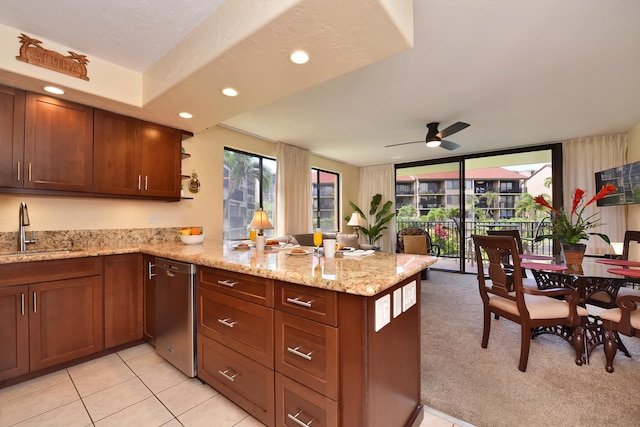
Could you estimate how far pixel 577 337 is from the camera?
2139 millimetres

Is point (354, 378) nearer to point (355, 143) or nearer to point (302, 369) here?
point (302, 369)

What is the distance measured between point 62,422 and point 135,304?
3.32 ft

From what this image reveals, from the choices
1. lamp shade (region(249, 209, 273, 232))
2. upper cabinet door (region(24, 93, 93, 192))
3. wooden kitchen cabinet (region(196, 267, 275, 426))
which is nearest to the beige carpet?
wooden kitchen cabinet (region(196, 267, 275, 426))

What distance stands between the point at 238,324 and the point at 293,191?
137 inches

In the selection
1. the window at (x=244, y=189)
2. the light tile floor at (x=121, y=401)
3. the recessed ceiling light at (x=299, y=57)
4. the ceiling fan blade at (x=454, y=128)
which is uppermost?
the ceiling fan blade at (x=454, y=128)

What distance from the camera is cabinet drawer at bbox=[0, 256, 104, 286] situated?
1869mm

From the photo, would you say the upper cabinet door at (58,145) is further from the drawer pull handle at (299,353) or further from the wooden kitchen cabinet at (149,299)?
the drawer pull handle at (299,353)

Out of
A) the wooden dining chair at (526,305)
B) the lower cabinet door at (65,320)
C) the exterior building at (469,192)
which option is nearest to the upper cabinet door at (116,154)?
the lower cabinet door at (65,320)

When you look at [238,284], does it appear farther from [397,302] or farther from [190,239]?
[190,239]

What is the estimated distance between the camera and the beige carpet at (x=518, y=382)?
1.58m

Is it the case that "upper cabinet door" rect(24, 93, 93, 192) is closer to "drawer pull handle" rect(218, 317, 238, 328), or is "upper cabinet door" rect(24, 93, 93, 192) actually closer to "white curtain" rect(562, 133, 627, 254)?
"drawer pull handle" rect(218, 317, 238, 328)

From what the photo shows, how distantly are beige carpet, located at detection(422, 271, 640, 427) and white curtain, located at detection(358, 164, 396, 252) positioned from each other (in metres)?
3.86

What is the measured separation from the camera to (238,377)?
5.13 ft

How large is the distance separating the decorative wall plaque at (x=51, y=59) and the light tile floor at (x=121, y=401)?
233cm
